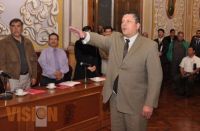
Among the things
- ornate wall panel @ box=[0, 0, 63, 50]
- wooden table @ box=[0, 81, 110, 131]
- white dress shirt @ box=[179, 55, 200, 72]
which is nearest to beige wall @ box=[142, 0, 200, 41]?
white dress shirt @ box=[179, 55, 200, 72]

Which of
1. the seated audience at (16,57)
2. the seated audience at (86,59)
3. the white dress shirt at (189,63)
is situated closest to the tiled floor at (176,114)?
the white dress shirt at (189,63)

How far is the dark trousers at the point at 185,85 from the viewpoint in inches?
321

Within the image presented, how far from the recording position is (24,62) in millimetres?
4793

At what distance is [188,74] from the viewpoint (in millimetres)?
8320

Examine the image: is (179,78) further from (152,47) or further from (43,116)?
(152,47)

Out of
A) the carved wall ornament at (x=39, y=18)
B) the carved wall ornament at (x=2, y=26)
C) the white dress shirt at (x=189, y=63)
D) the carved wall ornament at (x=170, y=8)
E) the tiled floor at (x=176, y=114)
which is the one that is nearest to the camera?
the tiled floor at (x=176, y=114)

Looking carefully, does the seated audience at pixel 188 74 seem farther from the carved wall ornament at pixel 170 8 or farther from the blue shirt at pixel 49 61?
the blue shirt at pixel 49 61

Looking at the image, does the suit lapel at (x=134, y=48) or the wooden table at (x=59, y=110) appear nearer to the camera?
the suit lapel at (x=134, y=48)

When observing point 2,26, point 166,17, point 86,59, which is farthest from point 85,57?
point 166,17

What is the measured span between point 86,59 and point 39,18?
4.52ft

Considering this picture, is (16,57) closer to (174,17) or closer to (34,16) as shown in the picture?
(34,16)

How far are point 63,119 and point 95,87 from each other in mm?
745

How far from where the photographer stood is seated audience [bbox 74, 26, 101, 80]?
18.4 ft

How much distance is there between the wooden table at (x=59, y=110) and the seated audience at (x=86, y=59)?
0.53m
